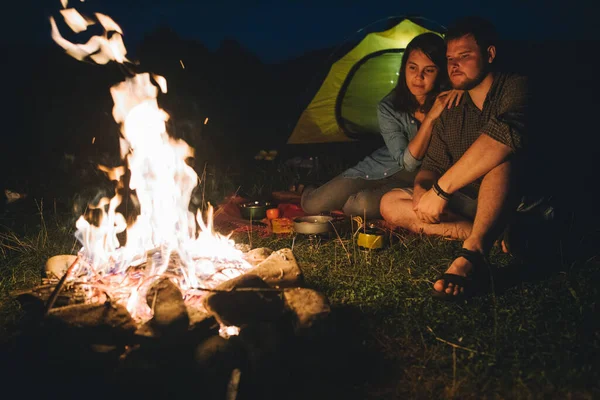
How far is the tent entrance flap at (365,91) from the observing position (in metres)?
7.19

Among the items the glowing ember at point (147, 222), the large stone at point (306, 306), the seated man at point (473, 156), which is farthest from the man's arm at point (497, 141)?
the glowing ember at point (147, 222)

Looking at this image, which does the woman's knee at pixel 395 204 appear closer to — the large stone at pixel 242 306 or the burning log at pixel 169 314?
the large stone at pixel 242 306

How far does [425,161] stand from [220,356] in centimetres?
285

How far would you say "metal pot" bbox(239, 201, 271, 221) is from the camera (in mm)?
5363

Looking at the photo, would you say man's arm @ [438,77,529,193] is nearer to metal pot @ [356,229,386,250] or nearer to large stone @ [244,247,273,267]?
metal pot @ [356,229,386,250]

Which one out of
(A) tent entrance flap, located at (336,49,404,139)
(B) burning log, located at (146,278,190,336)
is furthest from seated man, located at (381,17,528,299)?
(A) tent entrance flap, located at (336,49,404,139)

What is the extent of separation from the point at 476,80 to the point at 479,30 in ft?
1.22

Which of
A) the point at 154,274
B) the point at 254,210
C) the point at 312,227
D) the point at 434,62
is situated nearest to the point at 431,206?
the point at 312,227

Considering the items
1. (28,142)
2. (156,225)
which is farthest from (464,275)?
(28,142)

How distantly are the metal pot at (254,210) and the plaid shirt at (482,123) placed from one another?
1943 mm

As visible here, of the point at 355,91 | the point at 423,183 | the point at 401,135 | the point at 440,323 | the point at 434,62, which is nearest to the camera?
the point at 440,323

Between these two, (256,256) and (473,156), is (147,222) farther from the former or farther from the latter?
(473,156)

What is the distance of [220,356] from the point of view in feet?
7.37

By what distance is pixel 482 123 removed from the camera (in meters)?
3.83
